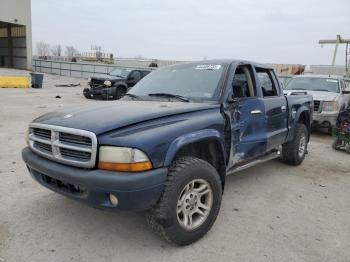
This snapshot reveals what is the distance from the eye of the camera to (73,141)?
2777mm

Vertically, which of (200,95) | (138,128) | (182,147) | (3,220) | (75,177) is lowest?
(3,220)

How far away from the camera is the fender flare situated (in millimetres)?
2746

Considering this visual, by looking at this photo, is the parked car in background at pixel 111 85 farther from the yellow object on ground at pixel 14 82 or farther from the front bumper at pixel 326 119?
the front bumper at pixel 326 119

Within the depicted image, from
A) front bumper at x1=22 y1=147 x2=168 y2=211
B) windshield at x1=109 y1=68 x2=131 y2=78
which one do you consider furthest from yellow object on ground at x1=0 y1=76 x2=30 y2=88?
front bumper at x1=22 y1=147 x2=168 y2=211

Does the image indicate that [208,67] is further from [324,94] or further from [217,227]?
[324,94]

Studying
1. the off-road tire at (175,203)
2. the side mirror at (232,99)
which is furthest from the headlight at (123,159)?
the side mirror at (232,99)

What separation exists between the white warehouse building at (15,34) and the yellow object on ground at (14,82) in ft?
51.3

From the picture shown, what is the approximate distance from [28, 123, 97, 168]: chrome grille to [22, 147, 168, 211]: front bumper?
3.1 inches

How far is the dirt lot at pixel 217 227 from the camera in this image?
2896mm

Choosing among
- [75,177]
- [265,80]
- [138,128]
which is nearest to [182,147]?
[138,128]

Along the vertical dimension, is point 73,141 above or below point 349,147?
above

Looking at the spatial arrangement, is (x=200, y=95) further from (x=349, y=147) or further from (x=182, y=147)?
(x=349, y=147)

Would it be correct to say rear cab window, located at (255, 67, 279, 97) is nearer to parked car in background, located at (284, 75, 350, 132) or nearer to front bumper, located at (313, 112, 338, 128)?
parked car in background, located at (284, 75, 350, 132)

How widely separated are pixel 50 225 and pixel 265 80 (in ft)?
11.4
